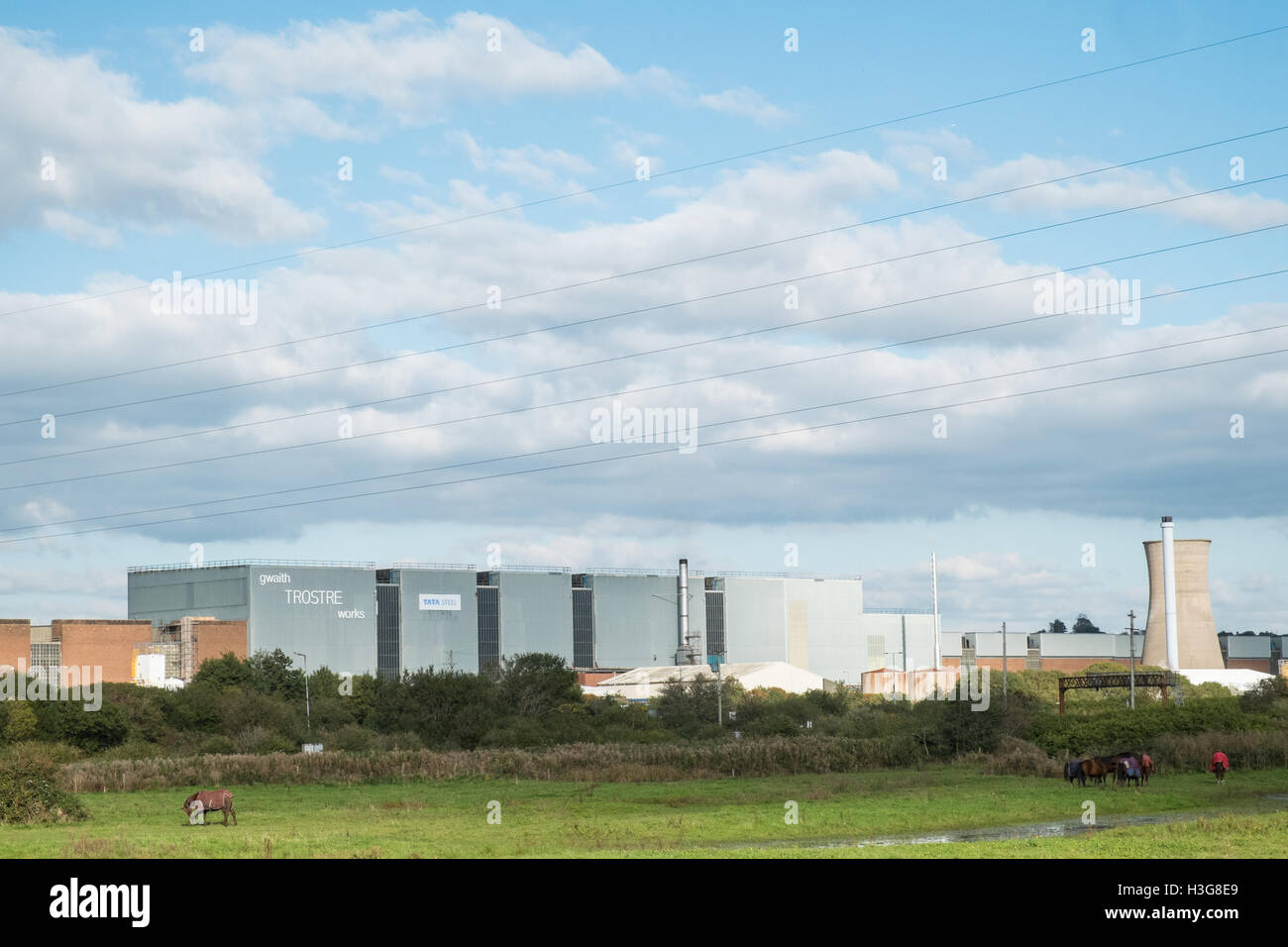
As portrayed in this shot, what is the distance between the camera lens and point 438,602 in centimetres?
12462

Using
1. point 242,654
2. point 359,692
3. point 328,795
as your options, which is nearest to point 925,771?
point 328,795

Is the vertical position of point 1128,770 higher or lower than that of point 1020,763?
higher

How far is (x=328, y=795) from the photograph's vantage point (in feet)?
149

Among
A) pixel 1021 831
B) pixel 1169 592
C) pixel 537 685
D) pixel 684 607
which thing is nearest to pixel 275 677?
pixel 537 685

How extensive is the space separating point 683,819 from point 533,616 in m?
98.9

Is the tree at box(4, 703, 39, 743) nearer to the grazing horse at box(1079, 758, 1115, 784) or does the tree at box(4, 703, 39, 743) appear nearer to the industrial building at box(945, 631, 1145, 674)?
the grazing horse at box(1079, 758, 1115, 784)

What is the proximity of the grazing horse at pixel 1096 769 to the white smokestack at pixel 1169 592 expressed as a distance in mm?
72286

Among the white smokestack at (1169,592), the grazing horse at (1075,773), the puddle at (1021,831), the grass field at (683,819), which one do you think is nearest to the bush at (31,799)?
the grass field at (683,819)

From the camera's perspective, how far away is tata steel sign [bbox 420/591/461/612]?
124000 millimetres

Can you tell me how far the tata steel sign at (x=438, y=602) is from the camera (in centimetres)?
12400

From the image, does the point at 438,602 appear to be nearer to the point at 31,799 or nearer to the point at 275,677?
the point at 275,677

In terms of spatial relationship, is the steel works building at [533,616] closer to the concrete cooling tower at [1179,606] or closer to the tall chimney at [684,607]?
the tall chimney at [684,607]
